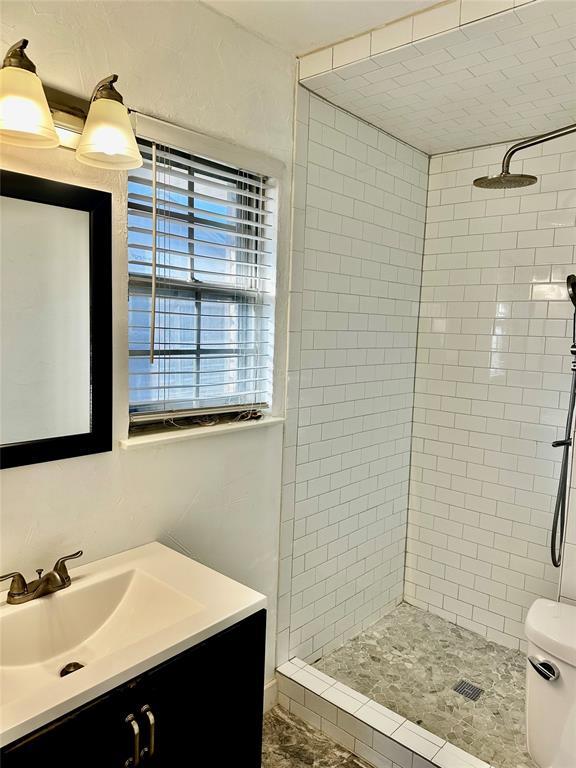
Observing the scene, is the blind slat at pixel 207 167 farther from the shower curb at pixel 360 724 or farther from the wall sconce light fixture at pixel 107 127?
the shower curb at pixel 360 724

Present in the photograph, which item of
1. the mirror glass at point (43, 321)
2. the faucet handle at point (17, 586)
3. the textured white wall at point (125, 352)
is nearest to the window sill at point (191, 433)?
the textured white wall at point (125, 352)

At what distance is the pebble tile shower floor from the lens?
216 centimetres

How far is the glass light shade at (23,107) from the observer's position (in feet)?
3.90

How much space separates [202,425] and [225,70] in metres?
1.20

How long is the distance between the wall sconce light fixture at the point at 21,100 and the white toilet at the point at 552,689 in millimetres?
2044

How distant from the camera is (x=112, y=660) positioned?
3.94 ft

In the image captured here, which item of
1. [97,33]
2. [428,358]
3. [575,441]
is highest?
[97,33]

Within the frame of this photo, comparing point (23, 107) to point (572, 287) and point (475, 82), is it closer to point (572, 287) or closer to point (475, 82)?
point (475, 82)

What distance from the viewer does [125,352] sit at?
5.40 feet

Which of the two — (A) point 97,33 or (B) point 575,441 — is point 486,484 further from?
(A) point 97,33

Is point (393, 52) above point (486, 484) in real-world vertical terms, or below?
above

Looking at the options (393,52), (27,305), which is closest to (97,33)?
(27,305)

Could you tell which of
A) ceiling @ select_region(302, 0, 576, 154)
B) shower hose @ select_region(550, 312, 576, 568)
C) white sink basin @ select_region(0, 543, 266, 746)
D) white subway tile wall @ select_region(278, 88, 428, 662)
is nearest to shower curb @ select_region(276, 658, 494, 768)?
white subway tile wall @ select_region(278, 88, 428, 662)

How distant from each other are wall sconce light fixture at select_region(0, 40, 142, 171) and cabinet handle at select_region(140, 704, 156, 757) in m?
1.30
